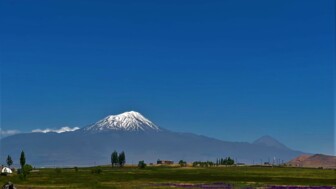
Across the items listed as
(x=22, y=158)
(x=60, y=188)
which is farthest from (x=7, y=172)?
(x=60, y=188)

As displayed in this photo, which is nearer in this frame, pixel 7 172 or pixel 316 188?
pixel 316 188

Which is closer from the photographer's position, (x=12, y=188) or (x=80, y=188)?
(x=12, y=188)

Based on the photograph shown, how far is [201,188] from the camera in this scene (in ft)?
337

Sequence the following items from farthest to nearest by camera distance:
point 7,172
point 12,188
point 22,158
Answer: point 22,158 < point 7,172 < point 12,188

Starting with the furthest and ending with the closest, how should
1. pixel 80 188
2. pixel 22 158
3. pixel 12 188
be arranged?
pixel 22 158 → pixel 80 188 → pixel 12 188

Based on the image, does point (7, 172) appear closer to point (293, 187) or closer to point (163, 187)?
point (163, 187)

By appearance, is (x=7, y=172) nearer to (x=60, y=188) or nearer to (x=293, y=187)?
(x=60, y=188)

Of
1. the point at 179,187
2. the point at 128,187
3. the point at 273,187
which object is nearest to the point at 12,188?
the point at 128,187

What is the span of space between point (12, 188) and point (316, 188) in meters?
61.9

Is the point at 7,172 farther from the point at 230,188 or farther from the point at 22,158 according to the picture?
the point at 230,188

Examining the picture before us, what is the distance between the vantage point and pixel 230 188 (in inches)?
4033

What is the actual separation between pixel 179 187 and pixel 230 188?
37.2 ft

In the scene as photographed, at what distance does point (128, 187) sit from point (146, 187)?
Result: 3.91 m

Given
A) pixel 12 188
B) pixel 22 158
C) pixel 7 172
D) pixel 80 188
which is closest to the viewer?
pixel 12 188
